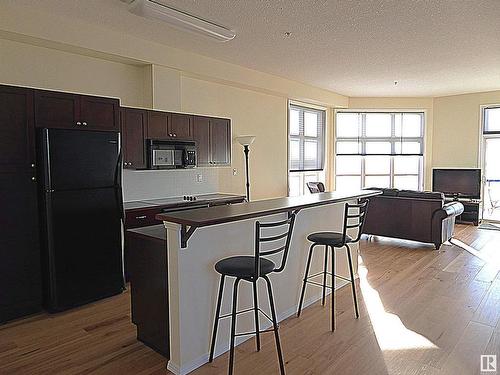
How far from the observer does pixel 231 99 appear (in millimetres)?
6422

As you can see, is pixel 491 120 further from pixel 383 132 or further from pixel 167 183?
pixel 167 183

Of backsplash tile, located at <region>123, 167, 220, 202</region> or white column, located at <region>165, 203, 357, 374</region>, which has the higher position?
backsplash tile, located at <region>123, 167, 220, 202</region>

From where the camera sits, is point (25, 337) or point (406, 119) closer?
point (25, 337)

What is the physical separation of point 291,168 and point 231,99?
7.32 ft

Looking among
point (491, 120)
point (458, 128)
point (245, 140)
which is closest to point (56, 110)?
point (245, 140)

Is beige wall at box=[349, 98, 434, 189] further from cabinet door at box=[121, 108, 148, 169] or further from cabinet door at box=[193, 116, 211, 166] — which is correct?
cabinet door at box=[121, 108, 148, 169]

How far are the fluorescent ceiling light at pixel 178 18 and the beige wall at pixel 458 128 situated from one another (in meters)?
6.40

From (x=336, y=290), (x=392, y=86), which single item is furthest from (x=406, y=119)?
(x=336, y=290)

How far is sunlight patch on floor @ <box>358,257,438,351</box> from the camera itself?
2.97 m

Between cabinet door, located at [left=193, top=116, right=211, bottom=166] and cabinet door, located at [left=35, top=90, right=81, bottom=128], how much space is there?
1.84m

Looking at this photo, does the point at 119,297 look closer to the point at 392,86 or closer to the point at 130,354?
the point at 130,354

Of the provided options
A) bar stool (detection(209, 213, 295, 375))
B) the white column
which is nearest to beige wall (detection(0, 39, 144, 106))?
the white column

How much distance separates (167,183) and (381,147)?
5.70m

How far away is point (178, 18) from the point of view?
365 centimetres
